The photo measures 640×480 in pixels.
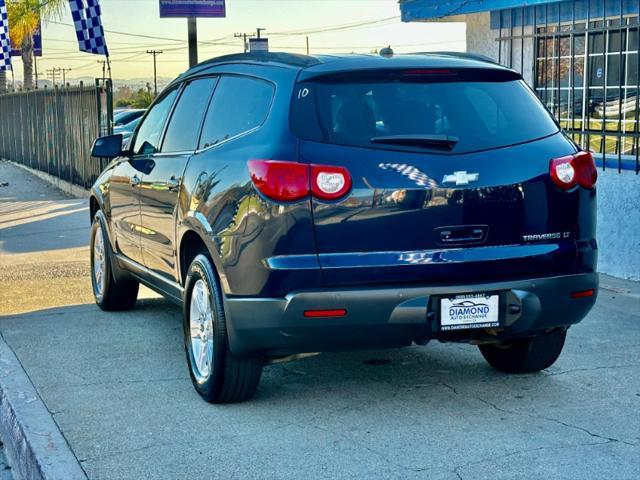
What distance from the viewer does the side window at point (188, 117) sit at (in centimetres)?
656

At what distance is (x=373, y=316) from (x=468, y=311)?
48cm

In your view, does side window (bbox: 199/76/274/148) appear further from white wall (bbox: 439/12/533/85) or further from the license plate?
white wall (bbox: 439/12/533/85)

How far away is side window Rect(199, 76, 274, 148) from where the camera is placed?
5758 mm

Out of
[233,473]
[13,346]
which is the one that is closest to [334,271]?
[233,473]

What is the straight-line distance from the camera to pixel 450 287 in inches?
209

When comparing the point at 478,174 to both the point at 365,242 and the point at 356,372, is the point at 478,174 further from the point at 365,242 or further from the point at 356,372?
the point at 356,372

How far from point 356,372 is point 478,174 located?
1.61m

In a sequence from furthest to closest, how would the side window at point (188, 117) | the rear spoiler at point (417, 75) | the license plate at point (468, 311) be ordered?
1. the side window at point (188, 117)
2. the rear spoiler at point (417, 75)
3. the license plate at point (468, 311)

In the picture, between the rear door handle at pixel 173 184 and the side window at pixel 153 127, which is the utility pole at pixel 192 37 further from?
the rear door handle at pixel 173 184

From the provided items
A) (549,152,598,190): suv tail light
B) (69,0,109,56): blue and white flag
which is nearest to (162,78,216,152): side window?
(549,152,598,190): suv tail light

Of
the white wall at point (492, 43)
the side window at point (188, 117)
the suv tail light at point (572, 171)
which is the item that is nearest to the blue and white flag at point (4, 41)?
the white wall at point (492, 43)

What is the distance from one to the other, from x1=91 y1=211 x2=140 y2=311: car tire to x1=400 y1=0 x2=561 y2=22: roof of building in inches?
194

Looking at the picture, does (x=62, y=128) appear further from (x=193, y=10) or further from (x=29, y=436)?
(x=29, y=436)

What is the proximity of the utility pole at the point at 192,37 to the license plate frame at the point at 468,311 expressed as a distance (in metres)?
11.0
